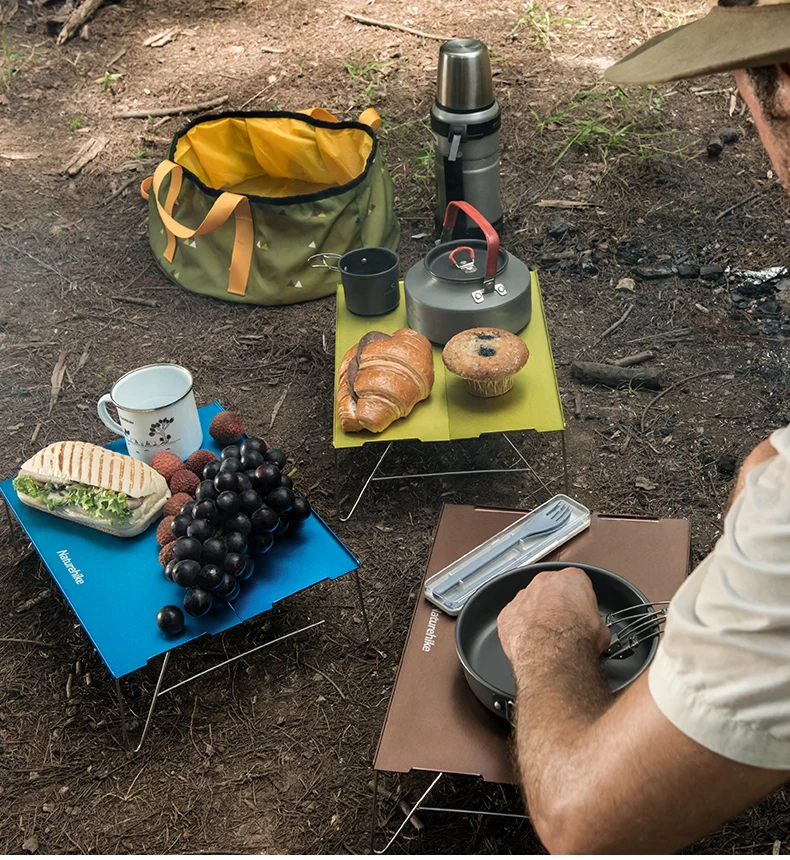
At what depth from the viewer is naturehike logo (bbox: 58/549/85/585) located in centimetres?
258

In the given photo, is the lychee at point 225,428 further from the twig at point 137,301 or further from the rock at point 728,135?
the rock at point 728,135

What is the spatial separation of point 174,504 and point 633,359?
88.4 inches

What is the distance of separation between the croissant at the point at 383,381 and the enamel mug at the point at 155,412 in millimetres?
532

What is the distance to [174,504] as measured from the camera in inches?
108

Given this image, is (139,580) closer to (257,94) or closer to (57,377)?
(57,377)


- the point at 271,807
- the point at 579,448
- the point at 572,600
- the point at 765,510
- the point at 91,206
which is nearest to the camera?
the point at 765,510

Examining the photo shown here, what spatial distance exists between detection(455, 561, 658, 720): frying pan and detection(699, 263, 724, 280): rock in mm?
2715

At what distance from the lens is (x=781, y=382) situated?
3787 mm

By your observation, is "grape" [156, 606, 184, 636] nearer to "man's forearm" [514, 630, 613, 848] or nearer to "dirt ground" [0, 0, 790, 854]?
"dirt ground" [0, 0, 790, 854]

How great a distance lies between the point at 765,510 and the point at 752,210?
4.12 meters

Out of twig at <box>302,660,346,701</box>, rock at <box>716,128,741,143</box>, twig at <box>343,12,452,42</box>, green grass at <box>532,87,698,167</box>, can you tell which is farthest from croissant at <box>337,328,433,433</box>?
twig at <box>343,12,452,42</box>

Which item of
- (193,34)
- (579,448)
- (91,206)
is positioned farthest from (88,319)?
(193,34)

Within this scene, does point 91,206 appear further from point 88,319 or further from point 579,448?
point 579,448

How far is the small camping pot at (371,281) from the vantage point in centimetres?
350
